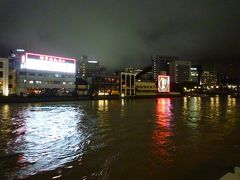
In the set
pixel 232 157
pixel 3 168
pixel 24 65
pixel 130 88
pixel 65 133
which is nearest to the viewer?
pixel 3 168

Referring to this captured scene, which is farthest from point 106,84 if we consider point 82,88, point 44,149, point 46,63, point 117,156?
point 117,156

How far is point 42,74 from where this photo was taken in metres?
104

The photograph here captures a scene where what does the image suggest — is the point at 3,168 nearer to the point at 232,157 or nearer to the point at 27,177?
the point at 27,177

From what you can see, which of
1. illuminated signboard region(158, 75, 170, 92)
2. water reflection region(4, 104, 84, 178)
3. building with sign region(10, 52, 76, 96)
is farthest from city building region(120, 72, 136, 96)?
water reflection region(4, 104, 84, 178)

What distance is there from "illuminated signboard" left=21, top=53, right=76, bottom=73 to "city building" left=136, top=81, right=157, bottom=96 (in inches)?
1816

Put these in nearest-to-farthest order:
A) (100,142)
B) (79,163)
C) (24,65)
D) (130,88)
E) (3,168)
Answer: (3,168), (79,163), (100,142), (24,65), (130,88)

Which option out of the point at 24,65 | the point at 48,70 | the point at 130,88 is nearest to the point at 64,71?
the point at 48,70

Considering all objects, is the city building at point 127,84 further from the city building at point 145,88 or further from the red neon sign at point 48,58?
the red neon sign at point 48,58

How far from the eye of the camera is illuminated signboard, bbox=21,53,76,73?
9781cm

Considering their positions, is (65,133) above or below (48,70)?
below

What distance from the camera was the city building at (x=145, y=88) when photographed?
14700 cm

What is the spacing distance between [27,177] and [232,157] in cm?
1008

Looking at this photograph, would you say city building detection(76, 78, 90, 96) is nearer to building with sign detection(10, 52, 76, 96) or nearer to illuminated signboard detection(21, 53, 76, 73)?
building with sign detection(10, 52, 76, 96)

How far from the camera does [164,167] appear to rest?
11609 millimetres
